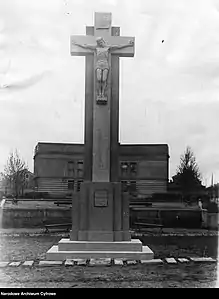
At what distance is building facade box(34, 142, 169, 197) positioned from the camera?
9.55m

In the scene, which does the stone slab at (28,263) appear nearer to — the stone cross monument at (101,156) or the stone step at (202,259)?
the stone cross monument at (101,156)

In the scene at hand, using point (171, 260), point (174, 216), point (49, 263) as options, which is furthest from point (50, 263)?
point (174, 216)

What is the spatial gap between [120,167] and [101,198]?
14.3ft

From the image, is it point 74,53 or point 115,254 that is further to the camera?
point 74,53

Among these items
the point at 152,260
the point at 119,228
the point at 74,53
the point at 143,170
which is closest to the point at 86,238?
the point at 119,228

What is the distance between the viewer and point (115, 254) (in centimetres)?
549

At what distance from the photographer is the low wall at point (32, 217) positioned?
36.6 ft

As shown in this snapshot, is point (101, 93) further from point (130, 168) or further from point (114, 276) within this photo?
point (130, 168)

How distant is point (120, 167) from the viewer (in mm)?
10219

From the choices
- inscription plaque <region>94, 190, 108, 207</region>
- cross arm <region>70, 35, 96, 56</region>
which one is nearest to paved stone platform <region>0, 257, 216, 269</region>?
inscription plaque <region>94, 190, 108, 207</region>

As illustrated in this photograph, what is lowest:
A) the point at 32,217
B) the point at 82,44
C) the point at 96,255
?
the point at 32,217

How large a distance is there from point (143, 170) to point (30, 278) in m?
6.27

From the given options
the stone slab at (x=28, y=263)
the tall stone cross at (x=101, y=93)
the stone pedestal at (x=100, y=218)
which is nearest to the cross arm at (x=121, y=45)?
the tall stone cross at (x=101, y=93)
